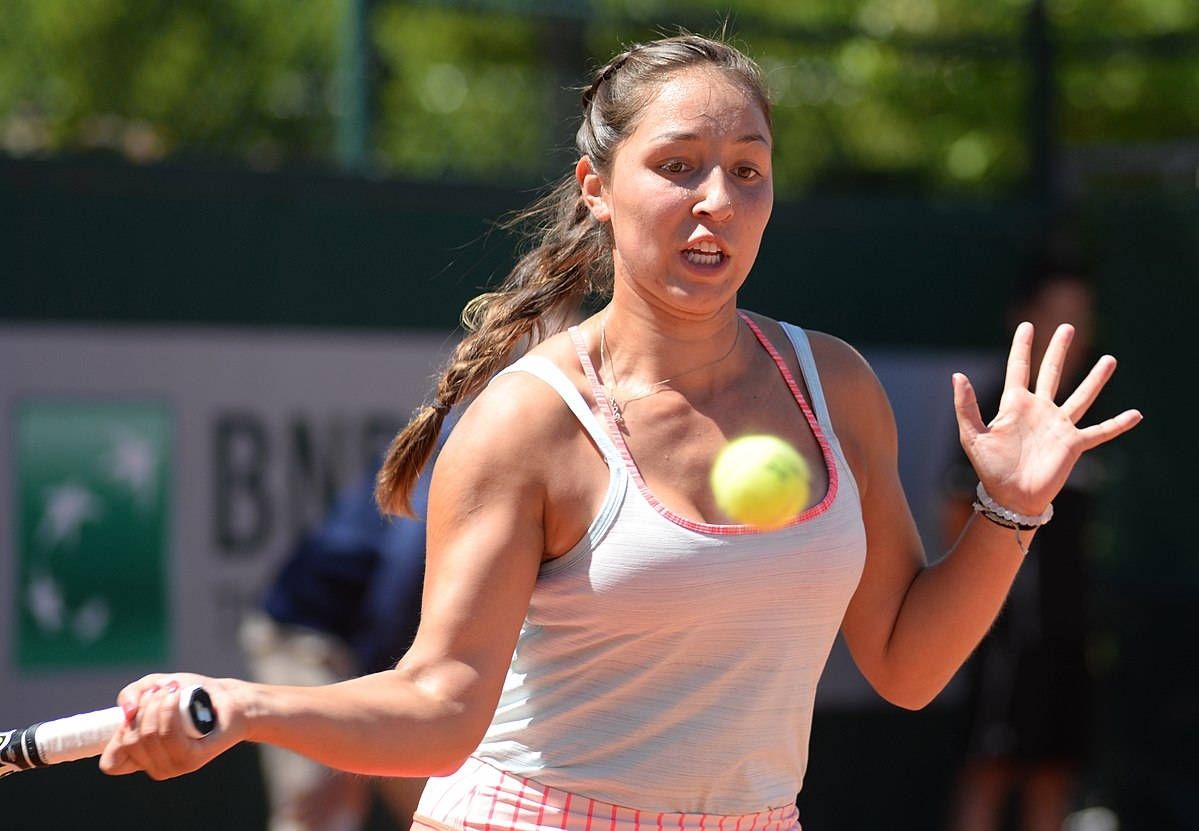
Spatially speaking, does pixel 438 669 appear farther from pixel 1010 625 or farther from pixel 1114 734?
pixel 1114 734

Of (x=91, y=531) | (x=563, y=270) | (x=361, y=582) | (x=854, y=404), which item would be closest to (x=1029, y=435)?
(x=854, y=404)

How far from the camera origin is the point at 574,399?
2.31m

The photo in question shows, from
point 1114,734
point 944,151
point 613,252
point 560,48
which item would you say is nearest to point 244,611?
point 560,48

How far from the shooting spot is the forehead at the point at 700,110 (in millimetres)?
A: 2336

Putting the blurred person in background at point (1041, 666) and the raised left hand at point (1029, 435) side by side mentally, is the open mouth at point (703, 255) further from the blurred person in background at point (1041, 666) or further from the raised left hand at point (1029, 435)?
the blurred person in background at point (1041, 666)

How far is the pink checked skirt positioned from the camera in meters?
2.26

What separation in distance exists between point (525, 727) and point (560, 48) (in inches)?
165

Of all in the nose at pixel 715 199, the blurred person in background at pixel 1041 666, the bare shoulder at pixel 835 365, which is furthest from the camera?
the blurred person in background at pixel 1041 666

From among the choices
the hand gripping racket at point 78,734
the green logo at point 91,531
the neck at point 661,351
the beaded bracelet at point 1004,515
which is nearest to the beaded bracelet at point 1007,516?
the beaded bracelet at point 1004,515

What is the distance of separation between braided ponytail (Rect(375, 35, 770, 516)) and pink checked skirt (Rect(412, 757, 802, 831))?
0.52 meters

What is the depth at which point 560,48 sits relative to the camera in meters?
6.11

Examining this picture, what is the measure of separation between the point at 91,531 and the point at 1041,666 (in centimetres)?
321

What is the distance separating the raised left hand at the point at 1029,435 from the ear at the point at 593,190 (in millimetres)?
584

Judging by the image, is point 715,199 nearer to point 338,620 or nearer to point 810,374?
point 810,374
